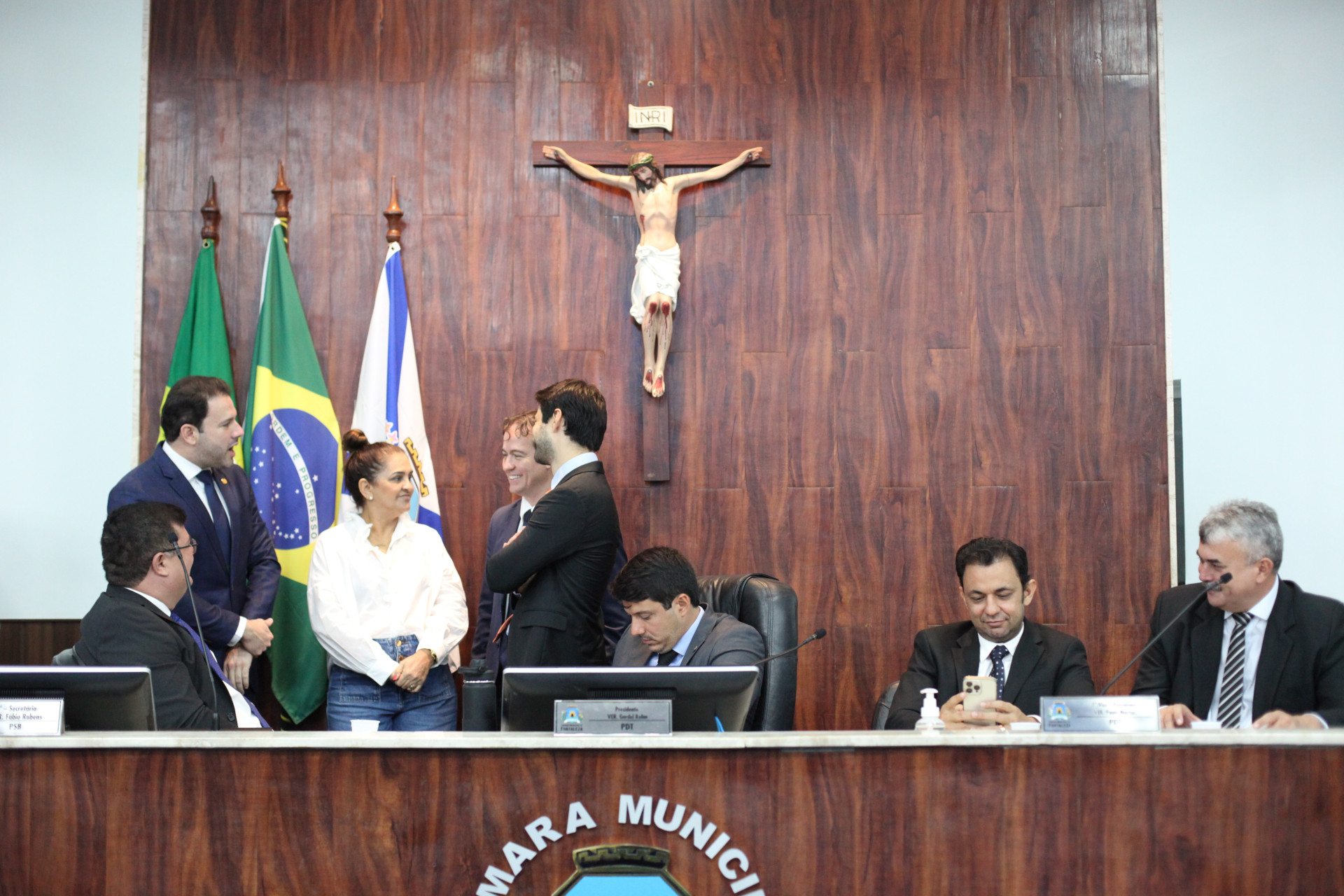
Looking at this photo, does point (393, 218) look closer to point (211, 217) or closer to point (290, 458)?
point (211, 217)

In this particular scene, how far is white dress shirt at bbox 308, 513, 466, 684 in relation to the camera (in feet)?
10.5

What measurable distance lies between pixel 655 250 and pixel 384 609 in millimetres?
1622

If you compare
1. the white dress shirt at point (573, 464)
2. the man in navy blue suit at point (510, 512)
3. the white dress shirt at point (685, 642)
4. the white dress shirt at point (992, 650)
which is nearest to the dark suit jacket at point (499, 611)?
the man in navy blue suit at point (510, 512)

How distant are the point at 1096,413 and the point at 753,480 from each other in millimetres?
1272

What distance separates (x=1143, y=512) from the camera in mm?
4148

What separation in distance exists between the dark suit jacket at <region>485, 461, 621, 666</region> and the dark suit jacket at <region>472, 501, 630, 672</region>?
0.38ft

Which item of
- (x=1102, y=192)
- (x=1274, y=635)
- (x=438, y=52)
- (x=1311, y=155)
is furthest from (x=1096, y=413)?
(x=438, y=52)

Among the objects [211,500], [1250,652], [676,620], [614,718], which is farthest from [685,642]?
[211,500]

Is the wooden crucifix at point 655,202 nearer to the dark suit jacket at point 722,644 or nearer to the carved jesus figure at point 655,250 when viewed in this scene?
the carved jesus figure at point 655,250

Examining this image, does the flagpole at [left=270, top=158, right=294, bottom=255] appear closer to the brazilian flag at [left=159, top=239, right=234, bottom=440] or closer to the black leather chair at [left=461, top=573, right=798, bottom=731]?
the brazilian flag at [left=159, top=239, right=234, bottom=440]

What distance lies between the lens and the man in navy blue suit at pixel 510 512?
3553mm

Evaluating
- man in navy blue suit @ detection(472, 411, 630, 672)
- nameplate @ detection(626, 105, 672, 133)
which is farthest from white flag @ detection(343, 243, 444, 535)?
nameplate @ detection(626, 105, 672, 133)

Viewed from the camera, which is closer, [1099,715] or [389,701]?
[1099,715]

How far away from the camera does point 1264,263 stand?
4215 millimetres
